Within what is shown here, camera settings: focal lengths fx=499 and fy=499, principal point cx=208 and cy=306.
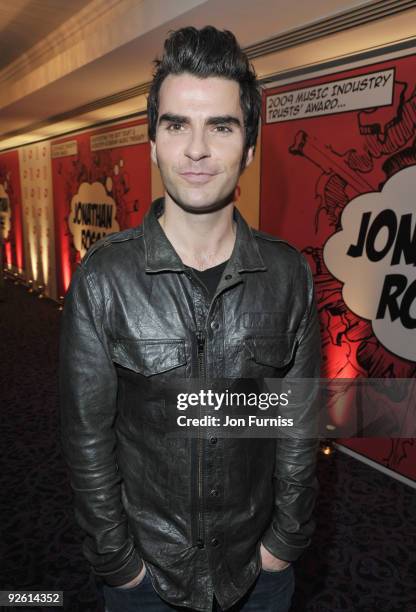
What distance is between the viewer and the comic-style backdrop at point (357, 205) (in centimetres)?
283

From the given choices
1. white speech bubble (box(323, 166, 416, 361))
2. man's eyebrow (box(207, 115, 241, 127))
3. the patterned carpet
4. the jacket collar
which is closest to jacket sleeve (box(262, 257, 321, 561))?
the jacket collar

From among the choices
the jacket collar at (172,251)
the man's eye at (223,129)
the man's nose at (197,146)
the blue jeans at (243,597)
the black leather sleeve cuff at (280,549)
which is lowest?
the blue jeans at (243,597)

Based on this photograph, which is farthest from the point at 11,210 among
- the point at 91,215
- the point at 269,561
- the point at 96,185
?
the point at 269,561

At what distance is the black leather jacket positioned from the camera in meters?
1.17

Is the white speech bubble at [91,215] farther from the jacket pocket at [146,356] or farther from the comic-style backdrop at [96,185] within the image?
the jacket pocket at [146,356]

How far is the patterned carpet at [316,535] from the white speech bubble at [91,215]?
2928 mm

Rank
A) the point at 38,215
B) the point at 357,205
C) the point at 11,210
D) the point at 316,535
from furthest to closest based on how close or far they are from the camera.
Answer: the point at 11,210
the point at 38,215
the point at 357,205
the point at 316,535

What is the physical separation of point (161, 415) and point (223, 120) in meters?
0.72

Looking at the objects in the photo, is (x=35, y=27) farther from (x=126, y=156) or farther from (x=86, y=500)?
(x=86, y=500)

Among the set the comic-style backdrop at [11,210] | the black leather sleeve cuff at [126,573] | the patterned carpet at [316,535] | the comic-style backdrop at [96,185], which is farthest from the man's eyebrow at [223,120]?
the comic-style backdrop at [11,210]

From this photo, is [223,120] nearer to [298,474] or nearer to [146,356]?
[146,356]

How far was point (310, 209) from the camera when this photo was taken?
341 centimetres

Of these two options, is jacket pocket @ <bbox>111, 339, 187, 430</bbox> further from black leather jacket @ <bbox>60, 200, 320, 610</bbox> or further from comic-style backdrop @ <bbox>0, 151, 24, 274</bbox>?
comic-style backdrop @ <bbox>0, 151, 24, 274</bbox>

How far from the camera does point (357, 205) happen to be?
3102 millimetres
